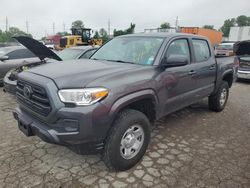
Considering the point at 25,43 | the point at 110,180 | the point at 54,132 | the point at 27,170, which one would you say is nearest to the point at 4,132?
the point at 27,170

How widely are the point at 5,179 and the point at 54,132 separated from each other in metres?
1.02

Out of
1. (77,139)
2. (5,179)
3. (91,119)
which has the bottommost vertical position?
(5,179)

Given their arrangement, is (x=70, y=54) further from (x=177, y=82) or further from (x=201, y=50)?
(x=177, y=82)

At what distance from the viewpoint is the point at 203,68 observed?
4.34m

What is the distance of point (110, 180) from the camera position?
2783 mm

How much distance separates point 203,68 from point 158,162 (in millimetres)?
2148

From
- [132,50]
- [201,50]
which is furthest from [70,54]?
[201,50]

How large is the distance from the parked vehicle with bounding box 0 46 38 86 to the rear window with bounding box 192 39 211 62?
6065mm

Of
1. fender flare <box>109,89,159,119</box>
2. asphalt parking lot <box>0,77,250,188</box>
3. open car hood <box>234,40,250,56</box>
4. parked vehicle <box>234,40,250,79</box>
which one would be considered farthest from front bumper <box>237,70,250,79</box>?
fender flare <box>109,89,159,119</box>

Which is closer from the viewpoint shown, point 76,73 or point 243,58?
point 76,73

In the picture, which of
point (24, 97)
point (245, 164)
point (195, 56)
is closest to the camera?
point (24, 97)

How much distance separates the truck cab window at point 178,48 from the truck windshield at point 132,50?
22 cm

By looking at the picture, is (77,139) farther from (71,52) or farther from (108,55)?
(71,52)

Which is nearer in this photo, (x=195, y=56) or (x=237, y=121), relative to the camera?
(x=195, y=56)
